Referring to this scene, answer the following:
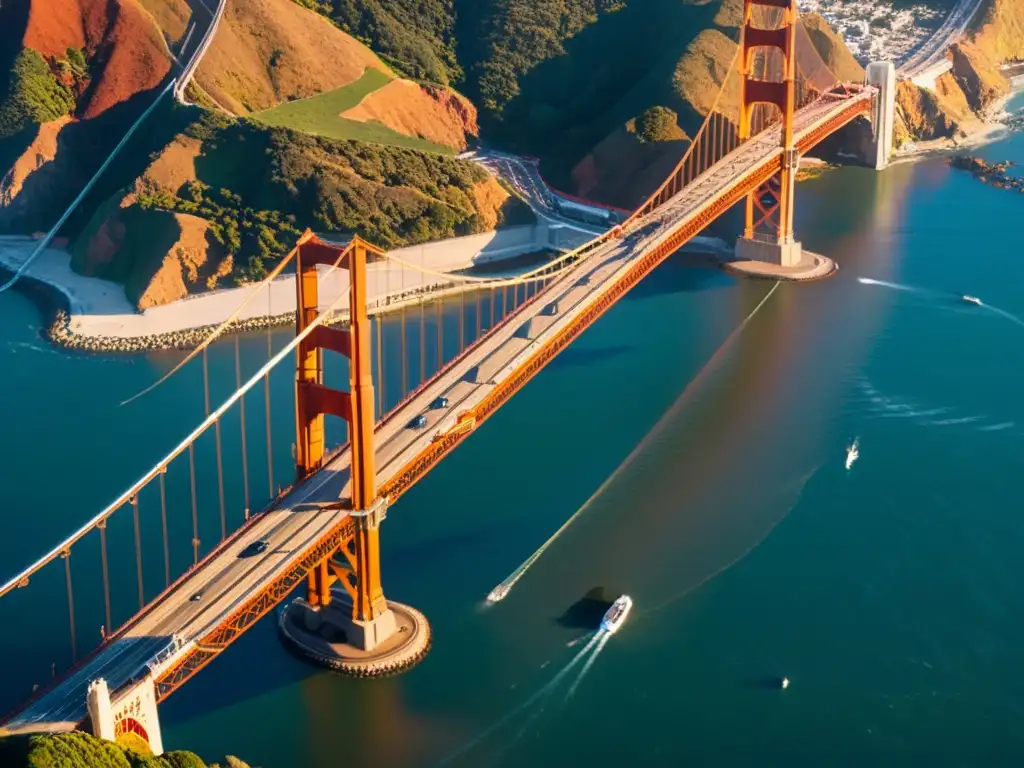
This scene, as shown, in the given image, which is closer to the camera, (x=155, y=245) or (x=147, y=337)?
(x=147, y=337)

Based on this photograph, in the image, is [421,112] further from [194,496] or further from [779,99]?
[194,496]

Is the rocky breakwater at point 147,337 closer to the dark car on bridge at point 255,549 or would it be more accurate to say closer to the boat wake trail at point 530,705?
the dark car on bridge at point 255,549

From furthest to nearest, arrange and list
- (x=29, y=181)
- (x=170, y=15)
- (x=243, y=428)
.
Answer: (x=170, y=15) < (x=29, y=181) < (x=243, y=428)

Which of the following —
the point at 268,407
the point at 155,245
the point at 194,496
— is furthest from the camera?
the point at 155,245

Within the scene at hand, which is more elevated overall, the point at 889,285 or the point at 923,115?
the point at 923,115

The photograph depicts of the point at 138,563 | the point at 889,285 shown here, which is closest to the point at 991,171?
the point at 889,285

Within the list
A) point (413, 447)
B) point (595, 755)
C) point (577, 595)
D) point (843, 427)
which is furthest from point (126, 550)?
point (843, 427)

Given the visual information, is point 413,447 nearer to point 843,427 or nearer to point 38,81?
point 843,427

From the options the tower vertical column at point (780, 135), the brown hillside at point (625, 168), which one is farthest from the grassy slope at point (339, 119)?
the tower vertical column at point (780, 135)
